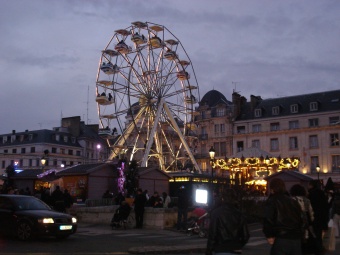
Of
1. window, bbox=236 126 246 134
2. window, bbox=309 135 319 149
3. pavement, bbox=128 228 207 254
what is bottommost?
pavement, bbox=128 228 207 254

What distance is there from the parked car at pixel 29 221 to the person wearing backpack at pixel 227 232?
31.0 ft

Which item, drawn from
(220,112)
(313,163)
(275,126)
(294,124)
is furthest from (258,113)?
(313,163)

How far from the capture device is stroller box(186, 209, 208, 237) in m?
18.2

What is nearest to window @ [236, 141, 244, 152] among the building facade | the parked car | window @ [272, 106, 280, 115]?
the building facade

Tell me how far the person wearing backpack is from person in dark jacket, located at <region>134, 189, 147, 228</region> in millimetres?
13756

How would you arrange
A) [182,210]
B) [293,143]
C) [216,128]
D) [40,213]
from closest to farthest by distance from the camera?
[40,213], [182,210], [293,143], [216,128]

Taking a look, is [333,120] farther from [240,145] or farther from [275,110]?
[240,145]

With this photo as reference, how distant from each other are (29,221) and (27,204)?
1.33 meters

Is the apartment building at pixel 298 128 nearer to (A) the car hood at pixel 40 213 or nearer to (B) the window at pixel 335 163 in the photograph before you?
(B) the window at pixel 335 163

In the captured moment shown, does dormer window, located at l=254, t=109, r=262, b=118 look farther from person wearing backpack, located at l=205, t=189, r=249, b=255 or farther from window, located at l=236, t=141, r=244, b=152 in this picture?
person wearing backpack, located at l=205, t=189, r=249, b=255

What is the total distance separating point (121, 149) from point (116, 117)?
3092 mm

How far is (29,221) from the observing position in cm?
1517

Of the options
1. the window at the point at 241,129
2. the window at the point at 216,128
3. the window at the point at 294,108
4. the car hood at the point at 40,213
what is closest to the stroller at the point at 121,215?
the car hood at the point at 40,213

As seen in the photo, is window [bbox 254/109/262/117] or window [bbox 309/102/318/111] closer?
window [bbox 309/102/318/111]
